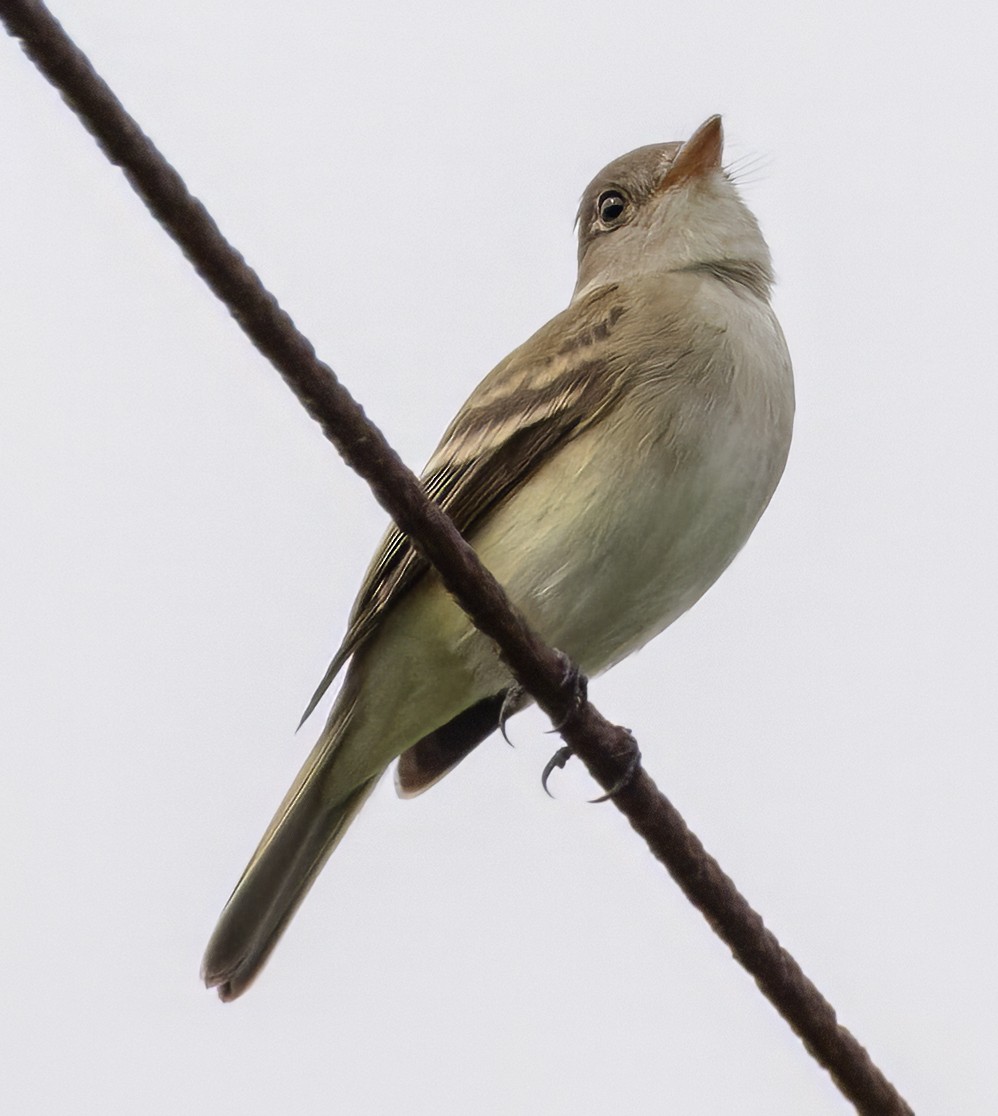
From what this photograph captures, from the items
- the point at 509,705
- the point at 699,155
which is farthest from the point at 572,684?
the point at 699,155

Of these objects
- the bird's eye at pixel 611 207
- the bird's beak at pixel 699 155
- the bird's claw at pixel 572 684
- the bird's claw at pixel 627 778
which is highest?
the bird's eye at pixel 611 207

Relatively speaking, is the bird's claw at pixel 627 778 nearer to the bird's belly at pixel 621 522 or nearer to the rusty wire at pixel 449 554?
the rusty wire at pixel 449 554

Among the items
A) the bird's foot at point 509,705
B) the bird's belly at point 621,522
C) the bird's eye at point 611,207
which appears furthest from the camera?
the bird's eye at point 611,207

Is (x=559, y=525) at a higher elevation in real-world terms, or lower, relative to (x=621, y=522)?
higher

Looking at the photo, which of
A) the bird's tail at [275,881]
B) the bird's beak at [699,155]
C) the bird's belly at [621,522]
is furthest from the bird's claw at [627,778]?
the bird's beak at [699,155]

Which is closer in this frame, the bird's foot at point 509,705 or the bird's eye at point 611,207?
the bird's foot at point 509,705

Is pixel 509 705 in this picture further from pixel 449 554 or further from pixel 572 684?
pixel 449 554

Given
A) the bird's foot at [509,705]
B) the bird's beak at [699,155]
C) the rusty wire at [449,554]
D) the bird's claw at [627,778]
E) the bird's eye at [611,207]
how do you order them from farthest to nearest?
the bird's eye at [611,207] → the bird's beak at [699,155] → the bird's foot at [509,705] → the bird's claw at [627,778] → the rusty wire at [449,554]
